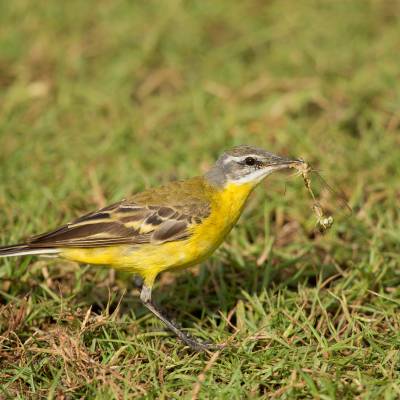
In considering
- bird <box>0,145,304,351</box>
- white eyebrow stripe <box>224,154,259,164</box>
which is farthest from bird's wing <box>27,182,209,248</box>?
white eyebrow stripe <box>224,154,259,164</box>

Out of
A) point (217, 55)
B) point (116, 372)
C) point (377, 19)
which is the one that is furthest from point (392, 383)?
point (377, 19)

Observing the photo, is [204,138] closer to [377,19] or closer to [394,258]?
[394,258]

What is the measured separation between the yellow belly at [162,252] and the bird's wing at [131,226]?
0.06 m

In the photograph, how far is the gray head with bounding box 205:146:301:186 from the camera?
679 cm

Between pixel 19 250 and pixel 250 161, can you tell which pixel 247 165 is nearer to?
pixel 250 161

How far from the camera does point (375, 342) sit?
6.22 meters

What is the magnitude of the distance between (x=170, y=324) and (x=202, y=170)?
9.84 feet

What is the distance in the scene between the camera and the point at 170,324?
6.65 m

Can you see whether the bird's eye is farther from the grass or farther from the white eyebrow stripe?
the grass

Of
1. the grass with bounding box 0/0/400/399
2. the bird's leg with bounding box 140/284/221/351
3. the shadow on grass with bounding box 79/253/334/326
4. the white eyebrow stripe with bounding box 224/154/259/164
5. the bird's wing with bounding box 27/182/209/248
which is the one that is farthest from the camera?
the shadow on grass with bounding box 79/253/334/326

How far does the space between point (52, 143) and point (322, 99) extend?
373 centimetres

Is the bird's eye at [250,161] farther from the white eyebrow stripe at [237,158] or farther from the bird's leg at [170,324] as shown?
the bird's leg at [170,324]

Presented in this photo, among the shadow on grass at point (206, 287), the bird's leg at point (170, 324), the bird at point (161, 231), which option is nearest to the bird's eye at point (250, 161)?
the bird at point (161, 231)

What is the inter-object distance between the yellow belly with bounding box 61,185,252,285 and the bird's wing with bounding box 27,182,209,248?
6 centimetres
